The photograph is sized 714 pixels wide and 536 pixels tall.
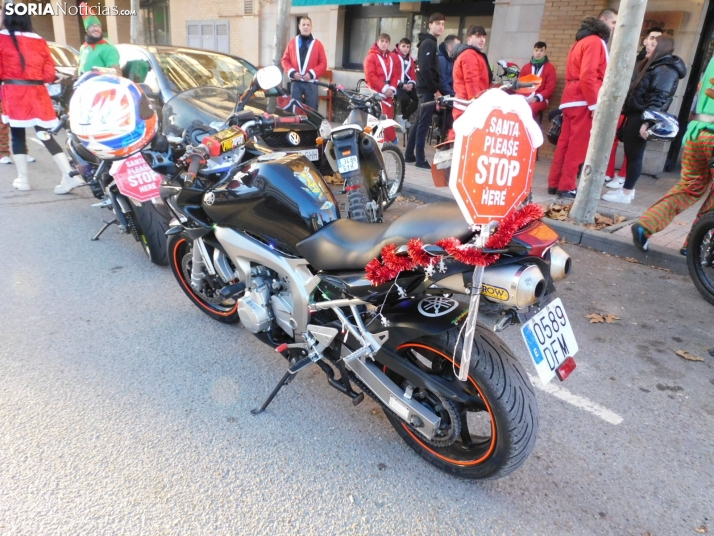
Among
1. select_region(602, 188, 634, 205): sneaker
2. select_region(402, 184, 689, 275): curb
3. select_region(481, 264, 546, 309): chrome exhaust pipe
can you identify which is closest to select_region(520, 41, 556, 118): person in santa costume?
select_region(602, 188, 634, 205): sneaker

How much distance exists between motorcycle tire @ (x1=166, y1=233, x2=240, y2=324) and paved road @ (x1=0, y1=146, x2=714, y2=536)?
0.10m

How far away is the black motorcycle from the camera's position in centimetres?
186

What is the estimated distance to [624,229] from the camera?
560 cm

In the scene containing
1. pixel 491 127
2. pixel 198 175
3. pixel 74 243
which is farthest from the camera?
pixel 74 243

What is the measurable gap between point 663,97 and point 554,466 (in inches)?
206

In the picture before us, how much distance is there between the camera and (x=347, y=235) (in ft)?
7.64

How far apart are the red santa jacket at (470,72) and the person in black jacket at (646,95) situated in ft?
5.77

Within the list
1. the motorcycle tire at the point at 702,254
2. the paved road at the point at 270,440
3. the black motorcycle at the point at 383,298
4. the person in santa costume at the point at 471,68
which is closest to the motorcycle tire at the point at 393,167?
the person in santa costume at the point at 471,68

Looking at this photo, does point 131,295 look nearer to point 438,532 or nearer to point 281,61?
point 438,532

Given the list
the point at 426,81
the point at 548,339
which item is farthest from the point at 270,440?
the point at 426,81

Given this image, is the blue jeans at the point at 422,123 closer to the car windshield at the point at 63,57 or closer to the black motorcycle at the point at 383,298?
the black motorcycle at the point at 383,298

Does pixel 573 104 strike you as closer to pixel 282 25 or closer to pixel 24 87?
pixel 282 25

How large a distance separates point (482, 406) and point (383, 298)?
59 centimetres

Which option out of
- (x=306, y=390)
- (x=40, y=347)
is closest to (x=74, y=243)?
(x=40, y=347)
